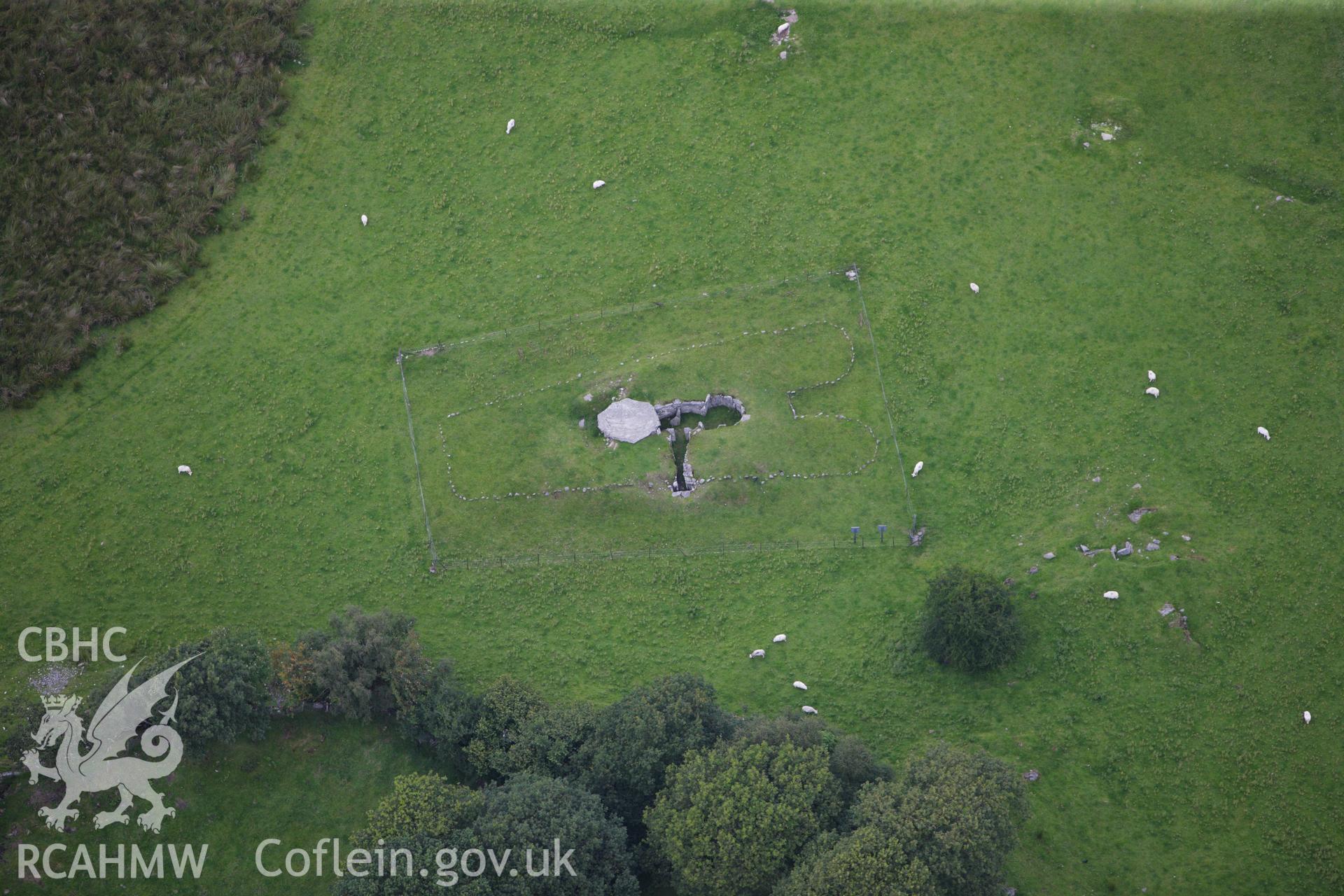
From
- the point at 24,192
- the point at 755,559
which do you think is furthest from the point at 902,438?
the point at 24,192

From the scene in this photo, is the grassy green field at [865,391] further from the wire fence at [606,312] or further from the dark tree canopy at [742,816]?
the dark tree canopy at [742,816]

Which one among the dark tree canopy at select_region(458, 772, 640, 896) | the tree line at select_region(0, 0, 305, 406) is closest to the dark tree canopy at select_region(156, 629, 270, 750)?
the dark tree canopy at select_region(458, 772, 640, 896)

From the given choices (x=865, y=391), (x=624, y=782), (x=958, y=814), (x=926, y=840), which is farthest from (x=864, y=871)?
(x=865, y=391)

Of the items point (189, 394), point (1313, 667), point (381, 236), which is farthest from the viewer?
point (381, 236)

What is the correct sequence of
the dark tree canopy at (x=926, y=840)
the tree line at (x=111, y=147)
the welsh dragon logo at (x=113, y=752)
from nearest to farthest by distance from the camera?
the dark tree canopy at (x=926, y=840) < the welsh dragon logo at (x=113, y=752) < the tree line at (x=111, y=147)

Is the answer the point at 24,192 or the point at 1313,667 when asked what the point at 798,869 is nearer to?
the point at 1313,667

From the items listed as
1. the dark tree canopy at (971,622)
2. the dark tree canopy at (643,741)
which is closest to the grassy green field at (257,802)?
the dark tree canopy at (643,741)
